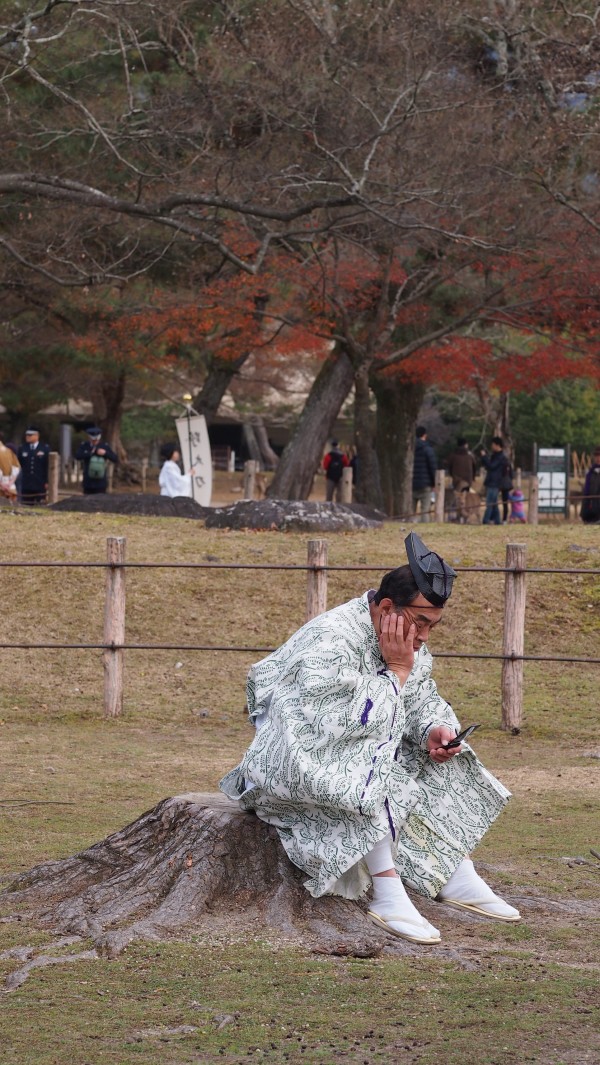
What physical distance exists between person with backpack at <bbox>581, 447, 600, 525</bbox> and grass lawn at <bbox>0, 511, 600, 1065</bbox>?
1.73 m

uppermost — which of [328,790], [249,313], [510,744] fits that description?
[249,313]

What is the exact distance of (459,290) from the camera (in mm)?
19422

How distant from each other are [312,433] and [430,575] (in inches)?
626

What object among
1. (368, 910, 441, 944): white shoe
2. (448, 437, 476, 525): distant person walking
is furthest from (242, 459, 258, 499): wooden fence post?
(368, 910, 441, 944): white shoe

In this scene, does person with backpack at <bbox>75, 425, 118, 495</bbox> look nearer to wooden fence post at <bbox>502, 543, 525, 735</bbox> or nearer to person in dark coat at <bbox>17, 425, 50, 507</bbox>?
person in dark coat at <bbox>17, 425, 50, 507</bbox>

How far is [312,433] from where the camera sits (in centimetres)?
1998

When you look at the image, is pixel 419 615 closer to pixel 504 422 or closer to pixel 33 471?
pixel 33 471

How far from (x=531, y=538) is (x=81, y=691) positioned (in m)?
5.98

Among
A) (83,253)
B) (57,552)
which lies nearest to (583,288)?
(83,253)

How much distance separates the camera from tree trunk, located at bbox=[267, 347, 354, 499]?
65.4 ft

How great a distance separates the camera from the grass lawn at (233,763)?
353 cm

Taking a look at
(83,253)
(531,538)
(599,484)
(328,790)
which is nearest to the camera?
(328,790)

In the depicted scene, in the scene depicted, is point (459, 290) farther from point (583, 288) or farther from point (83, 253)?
point (83, 253)

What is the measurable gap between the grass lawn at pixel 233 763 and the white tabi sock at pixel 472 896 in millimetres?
59
